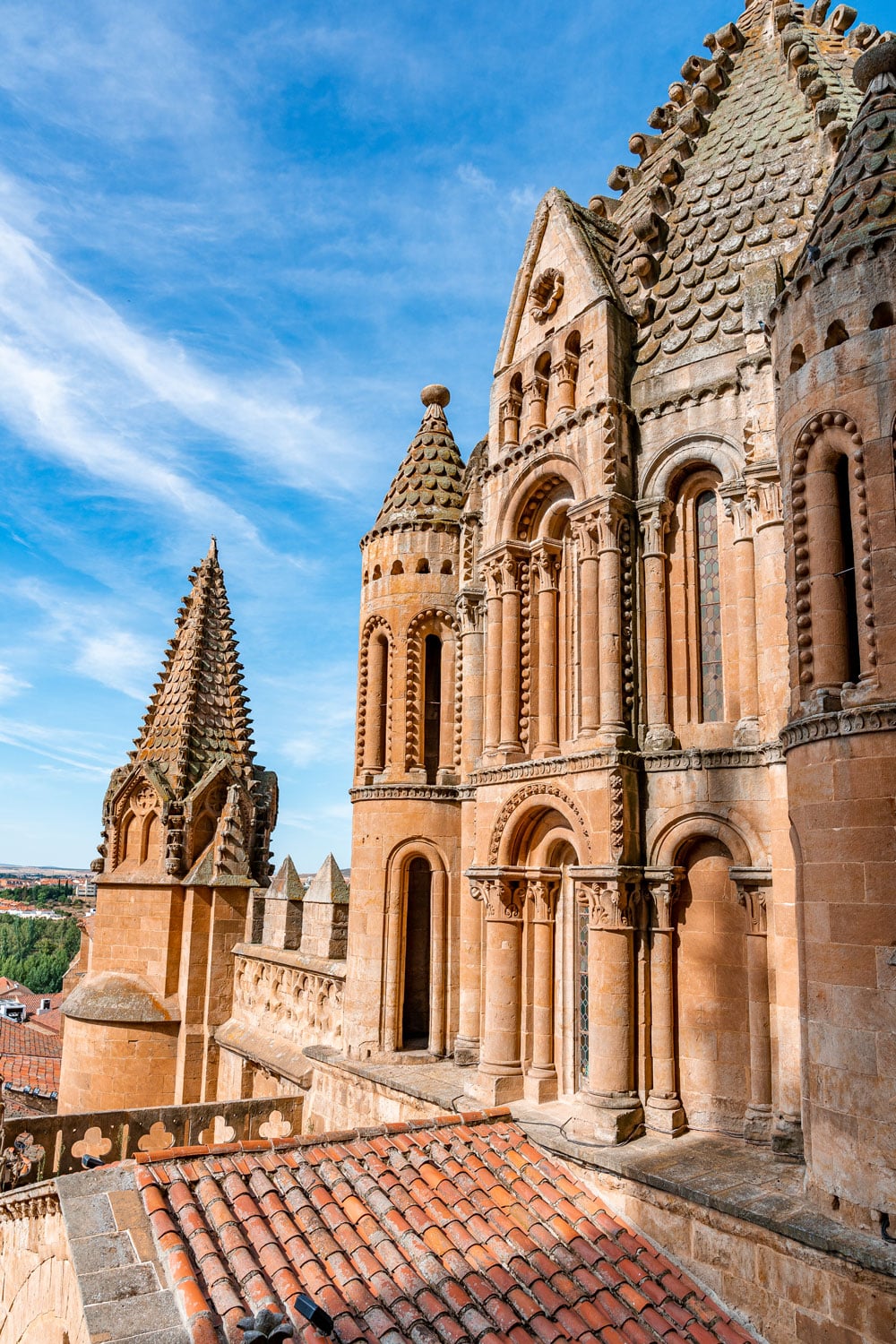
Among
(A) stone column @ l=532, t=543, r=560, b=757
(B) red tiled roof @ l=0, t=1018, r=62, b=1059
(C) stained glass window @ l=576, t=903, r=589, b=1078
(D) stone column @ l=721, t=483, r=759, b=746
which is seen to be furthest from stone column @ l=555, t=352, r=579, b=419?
(B) red tiled roof @ l=0, t=1018, r=62, b=1059

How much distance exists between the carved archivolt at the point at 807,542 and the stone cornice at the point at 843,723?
41 cm

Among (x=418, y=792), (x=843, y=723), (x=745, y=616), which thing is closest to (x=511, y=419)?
(x=745, y=616)

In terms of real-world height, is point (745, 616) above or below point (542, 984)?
above

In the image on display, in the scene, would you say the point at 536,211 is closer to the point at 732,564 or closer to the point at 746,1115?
the point at 732,564

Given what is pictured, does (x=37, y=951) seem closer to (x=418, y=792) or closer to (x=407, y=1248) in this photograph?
(x=418, y=792)

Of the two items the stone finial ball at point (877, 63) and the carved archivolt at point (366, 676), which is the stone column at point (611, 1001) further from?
the stone finial ball at point (877, 63)

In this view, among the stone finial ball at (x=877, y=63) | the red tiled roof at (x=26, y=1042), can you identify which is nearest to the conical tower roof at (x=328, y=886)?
the stone finial ball at (x=877, y=63)

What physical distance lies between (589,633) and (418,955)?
713 cm

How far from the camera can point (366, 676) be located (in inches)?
720

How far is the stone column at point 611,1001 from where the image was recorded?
37.0 ft

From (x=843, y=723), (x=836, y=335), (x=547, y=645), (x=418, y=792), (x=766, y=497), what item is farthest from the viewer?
(x=418, y=792)

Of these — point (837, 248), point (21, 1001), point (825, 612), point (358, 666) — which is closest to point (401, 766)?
Answer: point (358, 666)

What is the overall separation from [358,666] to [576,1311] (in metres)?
11.7

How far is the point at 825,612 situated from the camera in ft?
30.8
